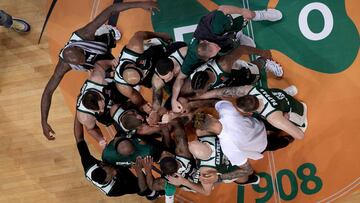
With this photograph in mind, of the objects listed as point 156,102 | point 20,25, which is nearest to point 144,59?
point 156,102

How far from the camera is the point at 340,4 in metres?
5.11

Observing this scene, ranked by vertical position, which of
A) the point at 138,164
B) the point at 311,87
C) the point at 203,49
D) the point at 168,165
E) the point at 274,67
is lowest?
the point at 138,164

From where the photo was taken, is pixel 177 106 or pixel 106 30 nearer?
pixel 177 106

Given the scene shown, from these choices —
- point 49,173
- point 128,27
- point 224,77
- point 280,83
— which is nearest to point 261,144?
point 224,77

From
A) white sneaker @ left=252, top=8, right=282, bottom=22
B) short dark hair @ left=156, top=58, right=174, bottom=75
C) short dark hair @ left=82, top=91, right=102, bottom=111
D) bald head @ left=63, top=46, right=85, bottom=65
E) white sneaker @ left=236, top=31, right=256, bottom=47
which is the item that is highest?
white sneaker @ left=252, top=8, right=282, bottom=22

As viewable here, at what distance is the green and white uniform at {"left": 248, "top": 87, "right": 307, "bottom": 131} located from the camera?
13.2ft

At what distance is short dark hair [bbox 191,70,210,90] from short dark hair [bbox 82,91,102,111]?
3.69ft

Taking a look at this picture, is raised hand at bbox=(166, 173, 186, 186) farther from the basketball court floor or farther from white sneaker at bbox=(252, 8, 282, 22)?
white sneaker at bbox=(252, 8, 282, 22)

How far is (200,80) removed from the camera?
412cm

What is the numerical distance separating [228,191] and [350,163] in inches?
62.4

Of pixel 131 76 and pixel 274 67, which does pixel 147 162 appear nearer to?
pixel 131 76

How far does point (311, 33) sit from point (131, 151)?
9.08 ft

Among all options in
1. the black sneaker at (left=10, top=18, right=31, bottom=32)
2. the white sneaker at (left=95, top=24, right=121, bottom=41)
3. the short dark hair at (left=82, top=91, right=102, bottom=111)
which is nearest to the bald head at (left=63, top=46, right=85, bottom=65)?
the short dark hair at (left=82, top=91, right=102, bottom=111)

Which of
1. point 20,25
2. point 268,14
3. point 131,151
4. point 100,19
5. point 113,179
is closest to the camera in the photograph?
point 131,151
